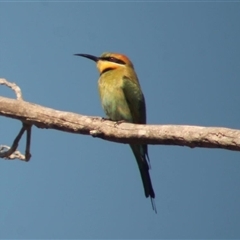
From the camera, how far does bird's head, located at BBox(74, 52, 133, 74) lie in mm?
4855

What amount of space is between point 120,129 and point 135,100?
5.38 feet

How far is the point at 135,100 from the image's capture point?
453 centimetres

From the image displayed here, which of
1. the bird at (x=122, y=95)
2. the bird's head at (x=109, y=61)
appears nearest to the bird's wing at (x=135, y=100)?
the bird at (x=122, y=95)

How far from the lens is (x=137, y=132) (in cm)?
284

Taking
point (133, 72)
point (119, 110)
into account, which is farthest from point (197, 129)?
point (133, 72)

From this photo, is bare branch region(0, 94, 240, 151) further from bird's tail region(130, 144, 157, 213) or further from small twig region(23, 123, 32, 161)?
bird's tail region(130, 144, 157, 213)

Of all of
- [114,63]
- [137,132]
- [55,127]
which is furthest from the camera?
[114,63]

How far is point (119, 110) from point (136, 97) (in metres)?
0.19

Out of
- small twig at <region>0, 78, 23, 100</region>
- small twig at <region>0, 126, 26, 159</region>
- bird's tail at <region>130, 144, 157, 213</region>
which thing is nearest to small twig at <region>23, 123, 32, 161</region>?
small twig at <region>0, 126, 26, 159</region>

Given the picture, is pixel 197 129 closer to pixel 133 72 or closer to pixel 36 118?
pixel 36 118

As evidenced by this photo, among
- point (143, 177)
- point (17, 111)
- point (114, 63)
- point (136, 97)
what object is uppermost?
point (114, 63)

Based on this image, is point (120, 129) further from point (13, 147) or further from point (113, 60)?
point (113, 60)

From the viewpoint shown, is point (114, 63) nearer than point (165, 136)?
No

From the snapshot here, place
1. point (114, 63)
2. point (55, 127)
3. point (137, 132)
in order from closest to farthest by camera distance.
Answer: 1. point (137, 132)
2. point (55, 127)
3. point (114, 63)
